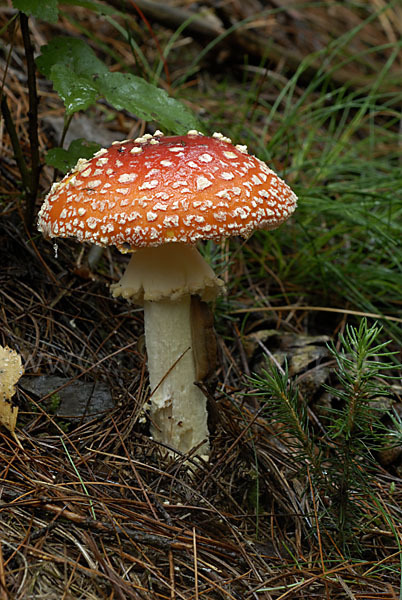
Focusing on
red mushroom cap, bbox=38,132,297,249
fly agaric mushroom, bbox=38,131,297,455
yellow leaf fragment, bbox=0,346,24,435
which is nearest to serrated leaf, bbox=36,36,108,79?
fly agaric mushroom, bbox=38,131,297,455

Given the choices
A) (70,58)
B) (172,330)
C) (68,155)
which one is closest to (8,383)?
(172,330)

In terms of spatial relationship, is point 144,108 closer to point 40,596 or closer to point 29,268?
point 29,268

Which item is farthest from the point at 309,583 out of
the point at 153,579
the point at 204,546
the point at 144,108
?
the point at 144,108

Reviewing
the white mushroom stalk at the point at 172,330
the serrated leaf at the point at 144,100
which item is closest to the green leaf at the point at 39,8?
the serrated leaf at the point at 144,100

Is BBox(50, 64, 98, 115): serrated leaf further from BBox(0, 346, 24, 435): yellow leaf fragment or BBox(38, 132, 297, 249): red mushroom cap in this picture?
BBox(0, 346, 24, 435): yellow leaf fragment

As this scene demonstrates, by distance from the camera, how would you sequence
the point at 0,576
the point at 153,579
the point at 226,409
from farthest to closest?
the point at 226,409
the point at 153,579
the point at 0,576
